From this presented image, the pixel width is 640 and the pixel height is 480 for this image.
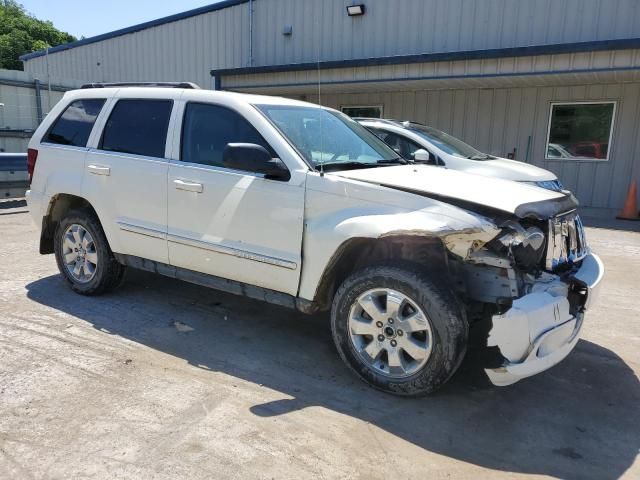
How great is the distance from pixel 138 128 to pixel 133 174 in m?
0.44

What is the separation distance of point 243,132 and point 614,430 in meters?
3.13

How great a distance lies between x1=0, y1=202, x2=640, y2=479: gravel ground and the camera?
2.67m

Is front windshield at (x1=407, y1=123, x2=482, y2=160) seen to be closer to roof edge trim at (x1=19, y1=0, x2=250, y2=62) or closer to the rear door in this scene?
the rear door

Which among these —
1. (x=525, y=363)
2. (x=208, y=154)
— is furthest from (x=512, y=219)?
(x=208, y=154)

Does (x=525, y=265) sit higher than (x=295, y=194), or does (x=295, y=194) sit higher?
(x=295, y=194)

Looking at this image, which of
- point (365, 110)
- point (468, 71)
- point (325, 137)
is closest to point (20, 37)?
point (365, 110)

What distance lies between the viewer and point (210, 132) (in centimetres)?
416

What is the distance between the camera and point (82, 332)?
13.8 feet

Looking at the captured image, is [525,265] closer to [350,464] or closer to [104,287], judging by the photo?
[350,464]

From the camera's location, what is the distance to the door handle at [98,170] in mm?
4582

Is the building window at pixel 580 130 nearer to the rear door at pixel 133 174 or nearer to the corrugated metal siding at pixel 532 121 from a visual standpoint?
the corrugated metal siding at pixel 532 121

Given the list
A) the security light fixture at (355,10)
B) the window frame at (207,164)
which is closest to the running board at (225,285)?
the window frame at (207,164)

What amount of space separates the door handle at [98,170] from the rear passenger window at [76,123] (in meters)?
0.30

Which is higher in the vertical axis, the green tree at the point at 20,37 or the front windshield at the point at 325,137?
the green tree at the point at 20,37
